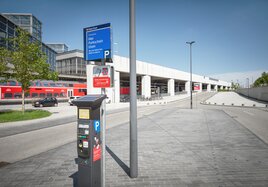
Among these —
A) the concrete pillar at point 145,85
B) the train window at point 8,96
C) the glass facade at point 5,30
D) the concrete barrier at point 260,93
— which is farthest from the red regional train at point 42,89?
the concrete barrier at point 260,93

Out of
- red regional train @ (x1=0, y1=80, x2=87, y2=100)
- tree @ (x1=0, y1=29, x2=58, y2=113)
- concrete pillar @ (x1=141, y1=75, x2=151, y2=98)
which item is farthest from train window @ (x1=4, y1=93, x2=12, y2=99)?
concrete pillar @ (x1=141, y1=75, x2=151, y2=98)

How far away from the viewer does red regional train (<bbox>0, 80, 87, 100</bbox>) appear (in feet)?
82.4

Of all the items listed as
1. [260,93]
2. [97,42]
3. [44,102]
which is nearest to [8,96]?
[44,102]

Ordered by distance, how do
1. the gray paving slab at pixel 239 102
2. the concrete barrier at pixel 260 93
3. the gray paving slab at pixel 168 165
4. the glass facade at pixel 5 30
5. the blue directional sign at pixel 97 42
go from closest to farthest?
1. the blue directional sign at pixel 97 42
2. the gray paving slab at pixel 168 165
3. the gray paving slab at pixel 239 102
4. the concrete barrier at pixel 260 93
5. the glass facade at pixel 5 30

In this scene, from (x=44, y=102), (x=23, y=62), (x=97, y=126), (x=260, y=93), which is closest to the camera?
(x=97, y=126)

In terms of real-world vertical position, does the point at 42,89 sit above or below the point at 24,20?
below

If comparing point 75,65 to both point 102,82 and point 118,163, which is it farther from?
point 102,82

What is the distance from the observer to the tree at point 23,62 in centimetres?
1455

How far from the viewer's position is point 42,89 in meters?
29.4

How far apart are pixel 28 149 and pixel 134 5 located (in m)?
6.50

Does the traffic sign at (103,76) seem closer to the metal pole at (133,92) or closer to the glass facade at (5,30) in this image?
the metal pole at (133,92)

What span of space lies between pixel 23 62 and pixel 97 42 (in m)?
14.0

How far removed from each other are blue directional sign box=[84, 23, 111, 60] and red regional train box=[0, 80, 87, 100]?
2183 centimetres

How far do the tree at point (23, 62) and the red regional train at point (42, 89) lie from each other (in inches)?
308
